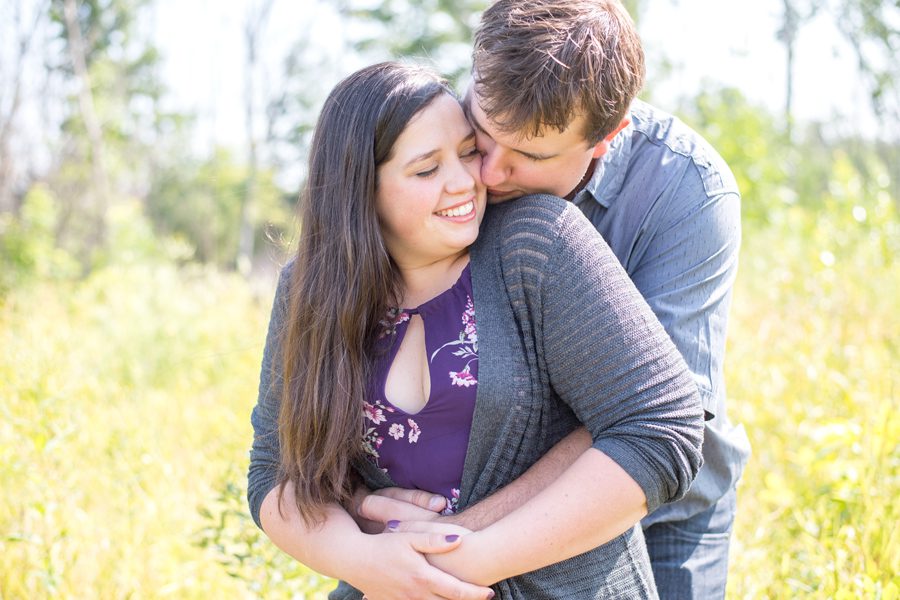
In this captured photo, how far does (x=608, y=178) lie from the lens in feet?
6.49

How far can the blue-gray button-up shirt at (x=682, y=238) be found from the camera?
71.0 inches

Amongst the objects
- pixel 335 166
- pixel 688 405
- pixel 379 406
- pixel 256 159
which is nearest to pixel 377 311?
pixel 379 406

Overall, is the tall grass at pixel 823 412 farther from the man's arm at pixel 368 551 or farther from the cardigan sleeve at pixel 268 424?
the cardigan sleeve at pixel 268 424

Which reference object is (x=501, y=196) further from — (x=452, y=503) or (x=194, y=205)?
(x=194, y=205)

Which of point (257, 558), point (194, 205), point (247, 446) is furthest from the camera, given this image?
point (194, 205)

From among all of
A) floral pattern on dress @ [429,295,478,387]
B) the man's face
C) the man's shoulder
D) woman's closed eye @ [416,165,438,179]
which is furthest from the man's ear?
floral pattern on dress @ [429,295,478,387]

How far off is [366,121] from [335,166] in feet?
0.40

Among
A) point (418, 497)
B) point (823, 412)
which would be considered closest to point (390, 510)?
point (418, 497)

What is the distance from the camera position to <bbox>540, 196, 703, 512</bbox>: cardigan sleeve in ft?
4.95

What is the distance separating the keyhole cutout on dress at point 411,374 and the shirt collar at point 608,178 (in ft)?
1.63

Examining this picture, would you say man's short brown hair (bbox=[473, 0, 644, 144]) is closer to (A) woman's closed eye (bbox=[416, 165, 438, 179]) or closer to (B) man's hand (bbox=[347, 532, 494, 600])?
(A) woman's closed eye (bbox=[416, 165, 438, 179])

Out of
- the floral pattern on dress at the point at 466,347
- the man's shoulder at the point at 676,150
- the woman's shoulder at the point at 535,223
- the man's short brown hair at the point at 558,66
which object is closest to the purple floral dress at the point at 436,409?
the floral pattern on dress at the point at 466,347

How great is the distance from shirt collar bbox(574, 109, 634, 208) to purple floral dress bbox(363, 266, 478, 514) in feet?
1.23

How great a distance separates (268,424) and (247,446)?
177cm
